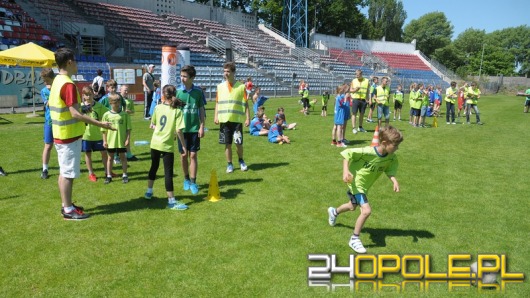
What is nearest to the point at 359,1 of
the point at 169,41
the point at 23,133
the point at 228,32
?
the point at 228,32

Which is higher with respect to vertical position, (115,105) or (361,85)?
(361,85)

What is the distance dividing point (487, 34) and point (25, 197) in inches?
4545

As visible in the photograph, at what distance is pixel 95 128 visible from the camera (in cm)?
756

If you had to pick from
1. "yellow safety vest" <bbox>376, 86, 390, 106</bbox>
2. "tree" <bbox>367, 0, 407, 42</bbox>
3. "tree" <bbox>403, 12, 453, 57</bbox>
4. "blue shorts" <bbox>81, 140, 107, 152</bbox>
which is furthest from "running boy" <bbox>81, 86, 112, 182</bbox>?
"tree" <bbox>403, 12, 453, 57</bbox>

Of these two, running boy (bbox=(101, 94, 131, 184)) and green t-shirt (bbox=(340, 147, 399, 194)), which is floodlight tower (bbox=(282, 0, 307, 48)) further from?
green t-shirt (bbox=(340, 147, 399, 194))

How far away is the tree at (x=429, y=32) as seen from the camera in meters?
84.3

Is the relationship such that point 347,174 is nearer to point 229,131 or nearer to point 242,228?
point 242,228

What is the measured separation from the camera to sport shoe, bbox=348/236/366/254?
4730mm

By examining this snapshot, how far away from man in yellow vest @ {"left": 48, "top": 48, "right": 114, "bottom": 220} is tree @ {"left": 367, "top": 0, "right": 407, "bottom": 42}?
8162 centimetres

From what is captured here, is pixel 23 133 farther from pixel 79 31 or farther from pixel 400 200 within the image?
pixel 79 31

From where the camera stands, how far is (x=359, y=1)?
61406 millimetres

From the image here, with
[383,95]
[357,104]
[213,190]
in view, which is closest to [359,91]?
[357,104]

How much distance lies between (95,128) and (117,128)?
603 mm

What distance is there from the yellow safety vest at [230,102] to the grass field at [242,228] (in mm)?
1179
